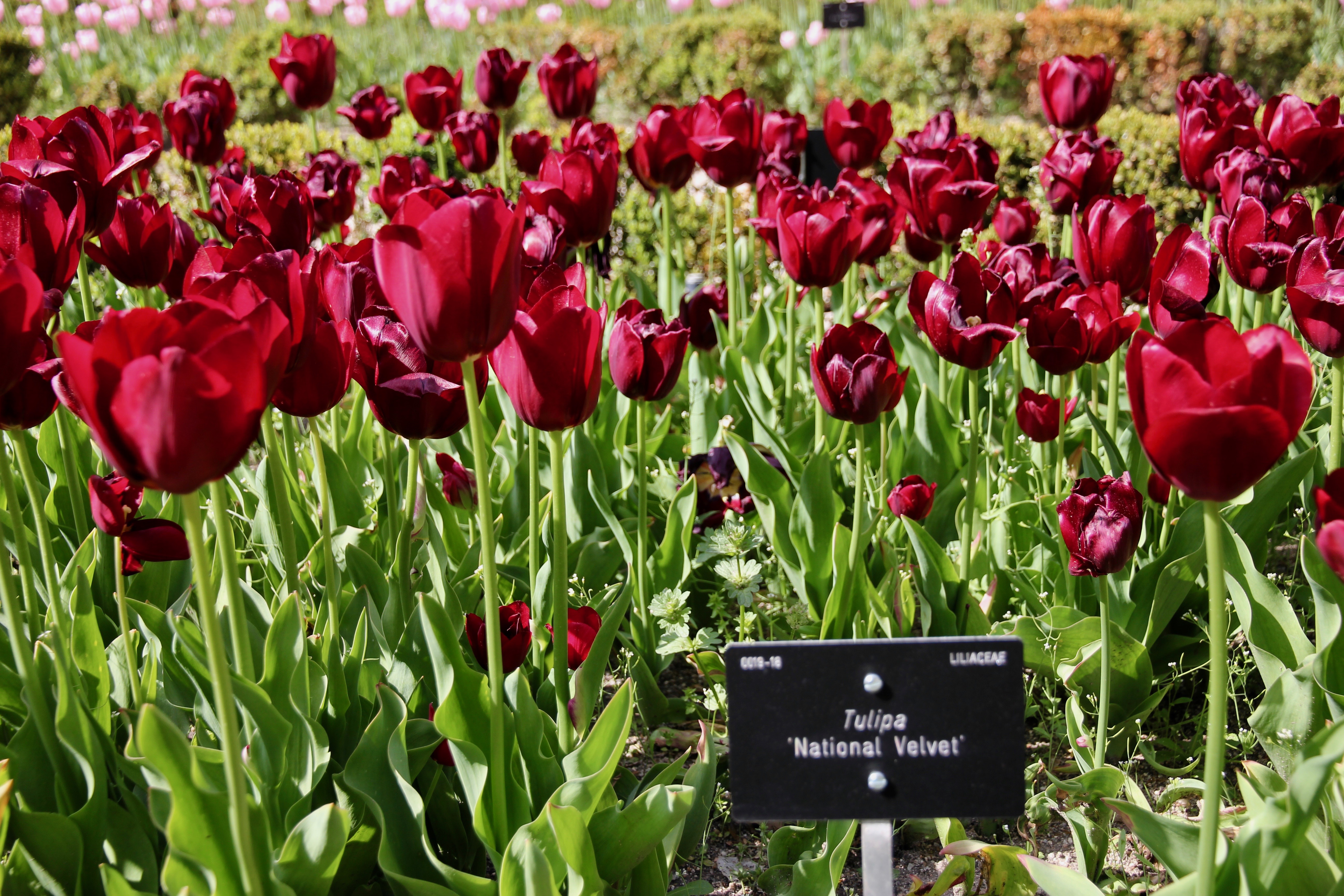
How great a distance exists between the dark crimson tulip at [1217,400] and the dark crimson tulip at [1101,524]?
0.47 m

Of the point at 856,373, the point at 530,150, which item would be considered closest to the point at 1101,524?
the point at 856,373

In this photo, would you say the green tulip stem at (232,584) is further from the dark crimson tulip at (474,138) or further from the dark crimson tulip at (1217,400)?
the dark crimson tulip at (474,138)

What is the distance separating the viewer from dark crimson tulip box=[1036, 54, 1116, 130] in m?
2.85

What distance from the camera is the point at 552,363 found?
1.18 meters

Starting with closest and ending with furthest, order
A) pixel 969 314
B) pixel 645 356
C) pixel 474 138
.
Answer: pixel 645 356, pixel 969 314, pixel 474 138

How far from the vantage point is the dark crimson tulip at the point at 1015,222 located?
246cm

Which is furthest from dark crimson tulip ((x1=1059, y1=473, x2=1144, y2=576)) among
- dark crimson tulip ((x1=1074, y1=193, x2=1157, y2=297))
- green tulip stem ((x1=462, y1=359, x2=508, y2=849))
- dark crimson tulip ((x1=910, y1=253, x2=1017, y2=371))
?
green tulip stem ((x1=462, y1=359, x2=508, y2=849))

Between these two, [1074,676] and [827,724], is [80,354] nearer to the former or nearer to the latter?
[827,724]

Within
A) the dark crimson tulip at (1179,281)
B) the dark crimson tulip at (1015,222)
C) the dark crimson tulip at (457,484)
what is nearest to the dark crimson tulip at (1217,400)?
the dark crimson tulip at (1179,281)

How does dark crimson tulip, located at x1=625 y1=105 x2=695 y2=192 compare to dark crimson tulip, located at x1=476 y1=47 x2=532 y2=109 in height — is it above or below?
below

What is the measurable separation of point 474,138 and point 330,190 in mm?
447

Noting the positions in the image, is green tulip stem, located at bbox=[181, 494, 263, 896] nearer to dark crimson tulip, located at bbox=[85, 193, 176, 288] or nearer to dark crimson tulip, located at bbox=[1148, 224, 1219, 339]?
dark crimson tulip, located at bbox=[85, 193, 176, 288]

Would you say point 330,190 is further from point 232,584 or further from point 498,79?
point 232,584

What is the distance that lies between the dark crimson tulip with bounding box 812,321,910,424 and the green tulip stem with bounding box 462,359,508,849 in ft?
1.61
